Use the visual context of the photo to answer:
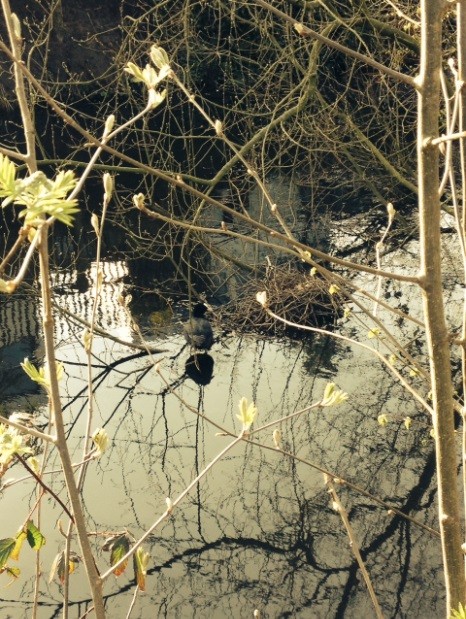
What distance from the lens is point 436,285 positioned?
847 mm

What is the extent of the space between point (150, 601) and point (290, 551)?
54 centimetres

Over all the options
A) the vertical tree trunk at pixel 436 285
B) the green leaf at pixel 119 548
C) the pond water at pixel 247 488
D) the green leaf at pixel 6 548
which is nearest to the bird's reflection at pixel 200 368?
the pond water at pixel 247 488

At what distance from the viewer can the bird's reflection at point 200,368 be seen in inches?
167

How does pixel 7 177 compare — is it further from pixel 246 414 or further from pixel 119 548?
pixel 119 548

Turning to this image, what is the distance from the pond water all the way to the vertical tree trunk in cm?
114

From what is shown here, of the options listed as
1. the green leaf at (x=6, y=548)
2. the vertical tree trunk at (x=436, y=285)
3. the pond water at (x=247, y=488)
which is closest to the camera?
the vertical tree trunk at (x=436, y=285)

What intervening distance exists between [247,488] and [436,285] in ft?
8.39

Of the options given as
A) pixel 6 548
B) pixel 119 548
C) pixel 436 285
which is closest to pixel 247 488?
pixel 119 548

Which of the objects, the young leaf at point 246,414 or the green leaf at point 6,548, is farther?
the young leaf at point 246,414

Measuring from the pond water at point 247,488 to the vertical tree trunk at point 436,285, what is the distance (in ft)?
3.73

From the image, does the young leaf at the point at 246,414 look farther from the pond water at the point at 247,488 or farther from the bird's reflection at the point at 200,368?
the bird's reflection at the point at 200,368

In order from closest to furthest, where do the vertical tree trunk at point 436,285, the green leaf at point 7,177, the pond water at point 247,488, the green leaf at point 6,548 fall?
the green leaf at point 7,177 < the vertical tree trunk at point 436,285 < the green leaf at point 6,548 < the pond water at point 247,488

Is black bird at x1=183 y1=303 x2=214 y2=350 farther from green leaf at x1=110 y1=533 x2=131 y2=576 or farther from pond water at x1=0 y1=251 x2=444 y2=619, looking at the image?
green leaf at x1=110 y1=533 x2=131 y2=576

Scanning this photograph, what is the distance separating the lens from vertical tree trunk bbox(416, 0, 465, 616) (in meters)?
0.79
